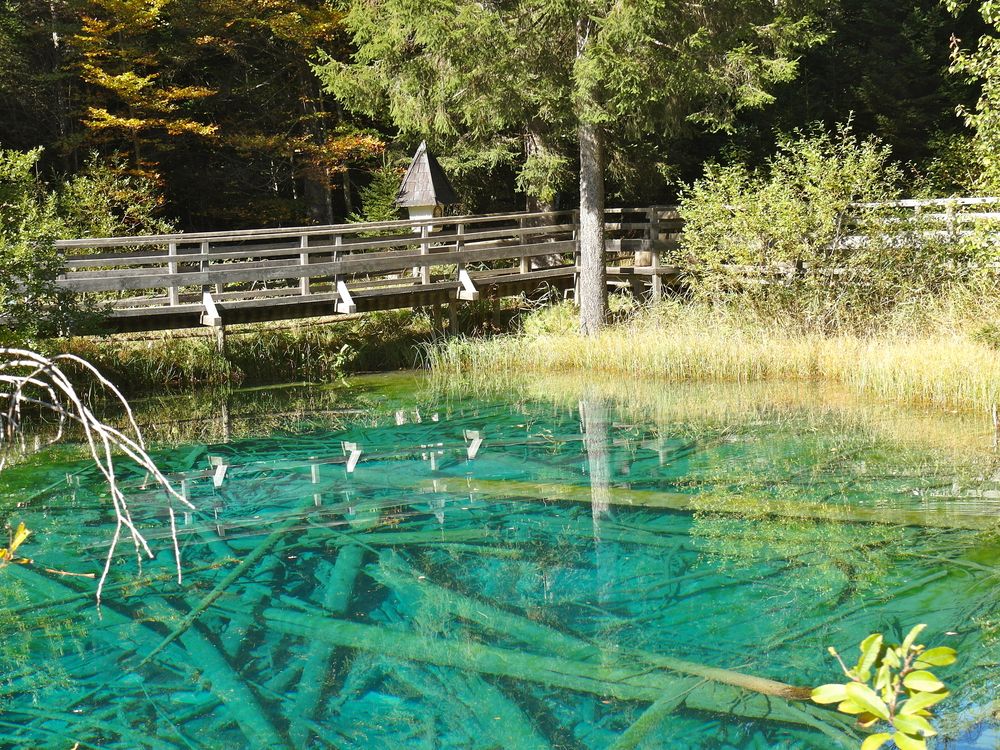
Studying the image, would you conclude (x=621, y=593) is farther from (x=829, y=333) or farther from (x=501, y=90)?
(x=501, y=90)

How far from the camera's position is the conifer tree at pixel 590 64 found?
13.1m

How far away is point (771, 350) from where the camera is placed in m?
12.5

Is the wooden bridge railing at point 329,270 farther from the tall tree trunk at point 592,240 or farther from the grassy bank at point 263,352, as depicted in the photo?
the tall tree trunk at point 592,240

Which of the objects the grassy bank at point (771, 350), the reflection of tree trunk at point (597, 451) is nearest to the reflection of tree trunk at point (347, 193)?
the grassy bank at point (771, 350)

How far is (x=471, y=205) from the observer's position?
19.3 metres

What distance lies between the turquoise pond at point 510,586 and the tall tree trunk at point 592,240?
4.75 meters

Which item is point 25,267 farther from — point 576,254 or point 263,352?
point 576,254

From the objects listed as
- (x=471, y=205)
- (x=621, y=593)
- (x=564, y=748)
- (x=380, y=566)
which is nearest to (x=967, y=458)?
(x=621, y=593)

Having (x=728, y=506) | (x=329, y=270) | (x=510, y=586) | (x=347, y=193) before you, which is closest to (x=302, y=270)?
(x=329, y=270)

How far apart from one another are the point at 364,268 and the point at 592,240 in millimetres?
3244

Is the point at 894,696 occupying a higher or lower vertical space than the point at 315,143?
lower

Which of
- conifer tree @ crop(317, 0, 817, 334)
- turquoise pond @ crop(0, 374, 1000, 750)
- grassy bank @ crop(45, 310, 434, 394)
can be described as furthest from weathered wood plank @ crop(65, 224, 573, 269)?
turquoise pond @ crop(0, 374, 1000, 750)

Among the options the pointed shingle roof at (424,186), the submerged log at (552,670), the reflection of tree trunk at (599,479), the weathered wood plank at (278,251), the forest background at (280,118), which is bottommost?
the submerged log at (552,670)

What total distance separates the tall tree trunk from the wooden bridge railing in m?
1.06
